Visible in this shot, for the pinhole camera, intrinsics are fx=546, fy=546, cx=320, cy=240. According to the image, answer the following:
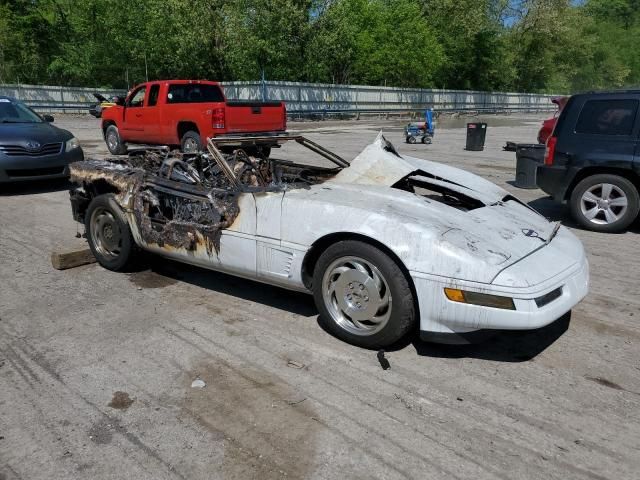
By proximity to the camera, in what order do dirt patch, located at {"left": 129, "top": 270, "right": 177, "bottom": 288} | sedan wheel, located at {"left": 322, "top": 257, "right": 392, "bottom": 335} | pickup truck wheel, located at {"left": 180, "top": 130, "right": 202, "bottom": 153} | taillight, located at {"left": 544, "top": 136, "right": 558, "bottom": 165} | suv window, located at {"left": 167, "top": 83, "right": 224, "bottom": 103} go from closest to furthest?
sedan wheel, located at {"left": 322, "top": 257, "right": 392, "bottom": 335} → dirt patch, located at {"left": 129, "top": 270, "right": 177, "bottom": 288} → taillight, located at {"left": 544, "top": 136, "right": 558, "bottom": 165} → pickup truck wheel, located at {"left": 180, "top": 130, "right": 202, "bottom": 153} → suv window, located at {"left": 167, "top": 83, "right": 224, "bottom": 103}

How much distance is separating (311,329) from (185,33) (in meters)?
35.4

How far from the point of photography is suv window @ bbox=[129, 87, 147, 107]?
46.1ft

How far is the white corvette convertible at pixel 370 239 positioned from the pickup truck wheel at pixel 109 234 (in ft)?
0.04

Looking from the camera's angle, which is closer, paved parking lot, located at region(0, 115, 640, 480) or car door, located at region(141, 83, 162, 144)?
paved parking lot, located at region(0, 115, 640, 480)

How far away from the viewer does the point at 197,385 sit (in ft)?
10.5

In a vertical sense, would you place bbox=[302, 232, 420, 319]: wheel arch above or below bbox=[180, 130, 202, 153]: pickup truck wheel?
below

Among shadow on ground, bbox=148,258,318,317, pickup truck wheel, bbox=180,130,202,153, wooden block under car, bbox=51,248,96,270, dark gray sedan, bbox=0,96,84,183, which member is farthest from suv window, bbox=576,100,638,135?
pickup truck wheel, bbox=180,130,202,153

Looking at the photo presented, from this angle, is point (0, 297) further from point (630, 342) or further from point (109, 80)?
point (109, 80)

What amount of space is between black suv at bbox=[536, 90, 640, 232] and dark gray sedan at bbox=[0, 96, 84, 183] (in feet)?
24.9

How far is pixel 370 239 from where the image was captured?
135 inches

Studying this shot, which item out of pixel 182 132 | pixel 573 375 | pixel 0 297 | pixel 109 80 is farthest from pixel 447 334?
pixel 109 80

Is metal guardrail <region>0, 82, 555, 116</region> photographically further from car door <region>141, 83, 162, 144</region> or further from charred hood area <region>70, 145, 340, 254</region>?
charred hood area <region>70, 145, 340, 254</region>

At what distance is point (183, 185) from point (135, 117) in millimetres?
10540

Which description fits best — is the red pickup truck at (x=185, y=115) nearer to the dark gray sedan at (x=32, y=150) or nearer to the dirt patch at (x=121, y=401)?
the dark gray sedan at (x=32, y=150)
